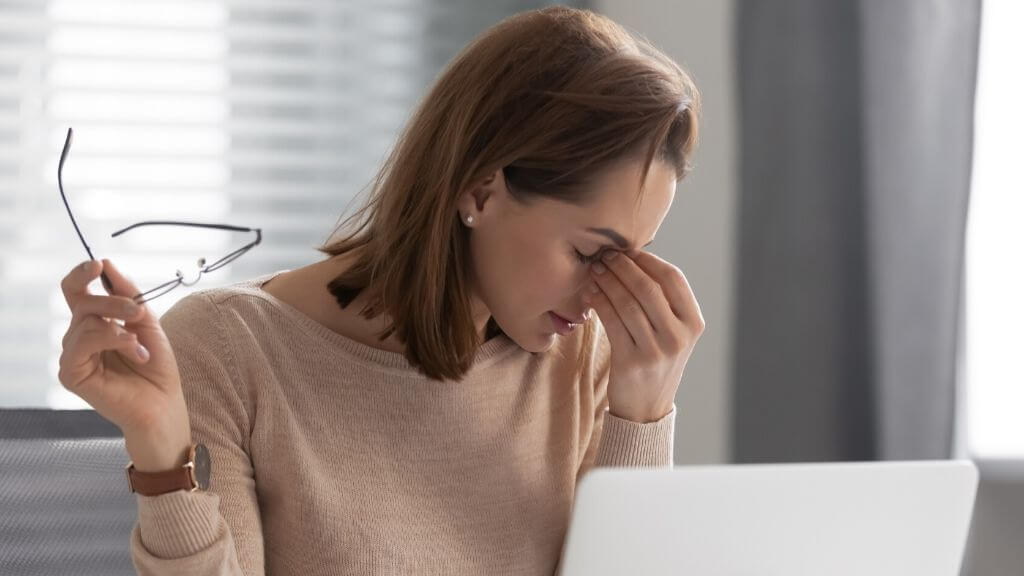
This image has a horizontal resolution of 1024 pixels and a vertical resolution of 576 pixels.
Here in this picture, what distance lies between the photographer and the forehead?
1.12 m

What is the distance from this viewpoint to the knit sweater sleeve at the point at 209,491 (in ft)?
3.21

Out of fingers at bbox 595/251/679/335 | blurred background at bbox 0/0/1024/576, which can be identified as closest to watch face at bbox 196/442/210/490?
fingers at bbox 595/251/679/335

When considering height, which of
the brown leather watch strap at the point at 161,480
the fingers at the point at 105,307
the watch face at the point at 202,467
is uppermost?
the fingers at the point at 105,307

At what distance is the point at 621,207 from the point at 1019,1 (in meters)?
1.04

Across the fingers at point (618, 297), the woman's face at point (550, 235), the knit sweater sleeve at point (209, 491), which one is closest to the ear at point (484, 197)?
the woman's face at point (550, 235)

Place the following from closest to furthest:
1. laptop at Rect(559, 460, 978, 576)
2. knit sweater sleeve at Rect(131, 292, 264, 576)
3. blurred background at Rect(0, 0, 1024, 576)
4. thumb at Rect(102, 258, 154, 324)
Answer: laptop at Rect(559, 460, 978, 576)
thumb at Rect(102, 258, 154, 324)
knit sweater sleeve at Rect(131, 292, 264, 576)
blurred background at Rect(0, 0, 1024, 576)

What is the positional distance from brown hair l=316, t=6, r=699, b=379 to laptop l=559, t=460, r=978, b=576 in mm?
415

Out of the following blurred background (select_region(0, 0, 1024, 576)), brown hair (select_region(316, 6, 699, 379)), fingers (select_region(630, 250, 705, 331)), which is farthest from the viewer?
blurred background (select_region(0, 0, 1024, 576))

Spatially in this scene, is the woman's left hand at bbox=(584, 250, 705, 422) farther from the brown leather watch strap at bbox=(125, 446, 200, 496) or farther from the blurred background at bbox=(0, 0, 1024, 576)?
the blurred background at bbox=(0, 0, 1024, 576)

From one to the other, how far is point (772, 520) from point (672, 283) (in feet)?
1.53

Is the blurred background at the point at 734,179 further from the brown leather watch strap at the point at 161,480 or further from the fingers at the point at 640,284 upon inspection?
the brown leather watch strap at the point at 161,480

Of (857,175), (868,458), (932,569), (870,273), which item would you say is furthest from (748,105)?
(932,569)

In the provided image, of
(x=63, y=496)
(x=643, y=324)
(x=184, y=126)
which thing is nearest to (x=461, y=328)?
(x=643, y=324)

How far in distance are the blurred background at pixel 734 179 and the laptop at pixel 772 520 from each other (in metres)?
1.03
